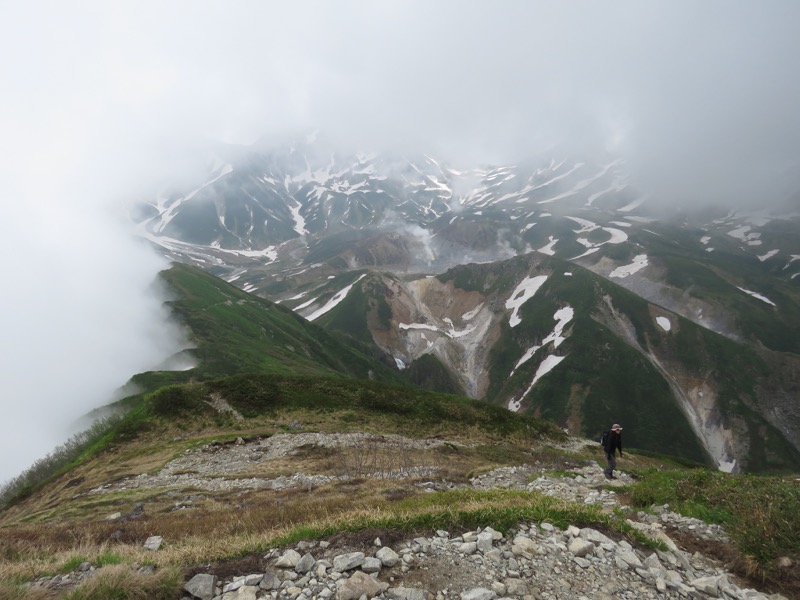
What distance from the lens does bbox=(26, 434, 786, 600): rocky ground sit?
6.86 metres

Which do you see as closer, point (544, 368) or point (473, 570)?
point (473, 570)

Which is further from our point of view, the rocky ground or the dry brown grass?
the dry brown grass

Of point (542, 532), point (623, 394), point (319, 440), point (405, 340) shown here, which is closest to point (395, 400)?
point (319, 440)

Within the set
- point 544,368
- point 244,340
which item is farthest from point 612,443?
point 544,368

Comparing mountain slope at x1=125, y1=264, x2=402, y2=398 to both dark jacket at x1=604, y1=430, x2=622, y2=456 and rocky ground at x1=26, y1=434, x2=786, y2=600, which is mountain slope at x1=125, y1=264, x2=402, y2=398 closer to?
dark jacket at x1=604, y1=430, x2=622, y2=456

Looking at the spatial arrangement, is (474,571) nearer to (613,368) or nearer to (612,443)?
(612,443)

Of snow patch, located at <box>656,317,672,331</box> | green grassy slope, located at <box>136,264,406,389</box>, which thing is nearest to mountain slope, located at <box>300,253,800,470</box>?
snow patch, located at <box>656,317,672,331</box>

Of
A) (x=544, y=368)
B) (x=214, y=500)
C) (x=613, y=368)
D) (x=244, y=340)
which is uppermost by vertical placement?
(x=244, y=340)

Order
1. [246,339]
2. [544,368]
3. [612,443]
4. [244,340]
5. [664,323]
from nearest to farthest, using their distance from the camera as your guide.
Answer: [612,443] < [244,340] < [246,339] < [544,368] < [664,323]

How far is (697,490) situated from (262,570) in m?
14.7

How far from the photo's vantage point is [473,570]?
752 centimetres

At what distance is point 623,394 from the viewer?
139625mm

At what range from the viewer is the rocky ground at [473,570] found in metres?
6.86

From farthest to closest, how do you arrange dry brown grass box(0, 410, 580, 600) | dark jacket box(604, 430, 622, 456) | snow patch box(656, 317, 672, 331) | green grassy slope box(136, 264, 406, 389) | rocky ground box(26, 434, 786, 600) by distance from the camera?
snow patch box(656, 317, 672, 331) → green grassy slope box(136, 264, 406, 389) → dark jacket box(604, 430, 622, 456) → dry brown grass box(0, 410, 580, 600) → rocky ground box(26, 434, 786, 600)
